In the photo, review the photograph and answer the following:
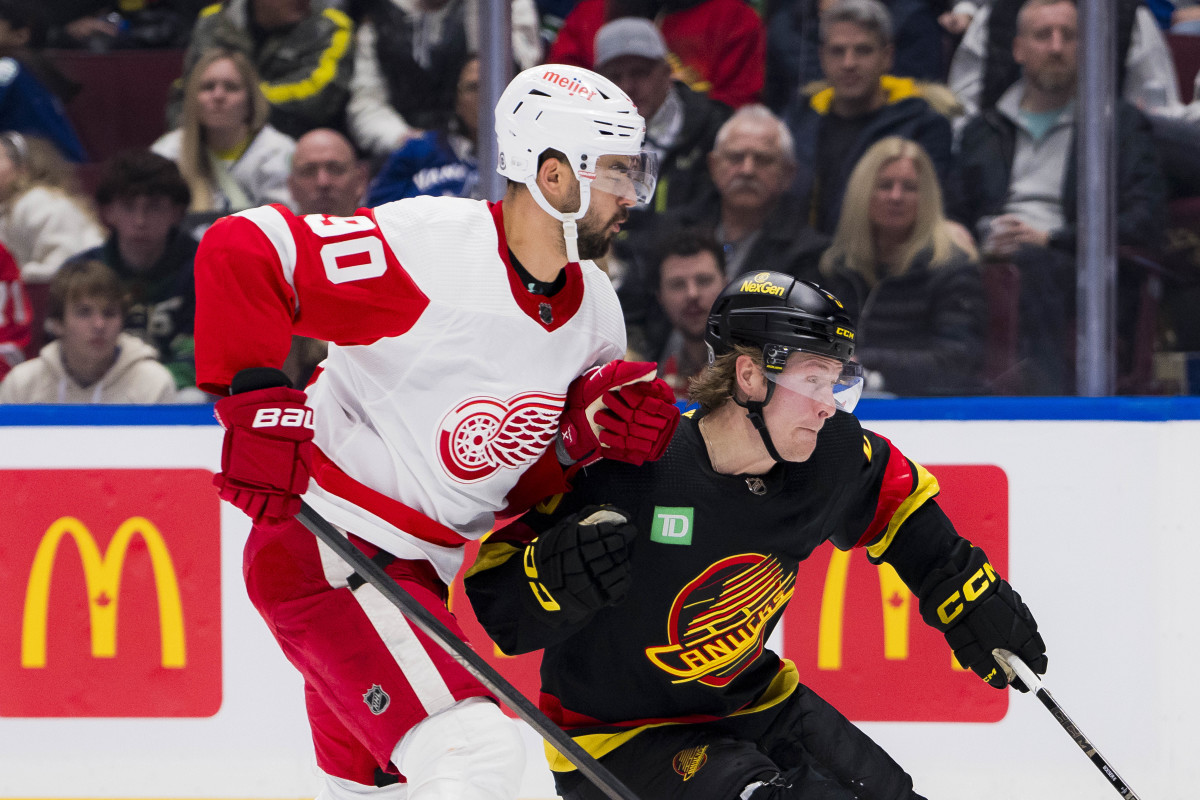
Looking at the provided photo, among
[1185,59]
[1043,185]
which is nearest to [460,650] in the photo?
[1043,185]

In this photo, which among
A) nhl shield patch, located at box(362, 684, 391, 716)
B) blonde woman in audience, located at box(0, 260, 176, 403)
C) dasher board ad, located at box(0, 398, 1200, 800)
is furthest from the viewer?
blonde woman in audience, located at box(0, 260, 176, 403)

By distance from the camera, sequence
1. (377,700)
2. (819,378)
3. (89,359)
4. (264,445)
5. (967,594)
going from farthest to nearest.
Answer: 1. (89,359)
2. (967,594)
3. (819,378)
4. (377,700)
5. (264,445)

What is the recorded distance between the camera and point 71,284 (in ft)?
10.8

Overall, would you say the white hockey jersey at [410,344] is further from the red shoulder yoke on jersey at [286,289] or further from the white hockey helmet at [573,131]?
the white hockey helmet at [573,131]

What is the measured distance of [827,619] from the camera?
302 cm

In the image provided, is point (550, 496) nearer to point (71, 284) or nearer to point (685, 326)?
point (685, 326)

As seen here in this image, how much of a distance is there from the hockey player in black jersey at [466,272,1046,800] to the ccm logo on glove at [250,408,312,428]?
0.43 meters

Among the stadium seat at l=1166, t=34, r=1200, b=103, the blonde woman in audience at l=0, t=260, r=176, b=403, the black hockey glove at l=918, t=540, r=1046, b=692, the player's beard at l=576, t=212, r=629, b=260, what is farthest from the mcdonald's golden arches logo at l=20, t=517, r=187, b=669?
the stadium seat at l=1166, t=34, r=1200, b=103

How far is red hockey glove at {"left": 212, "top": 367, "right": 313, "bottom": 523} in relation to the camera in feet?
6.02

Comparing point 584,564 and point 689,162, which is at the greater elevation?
point 689,162

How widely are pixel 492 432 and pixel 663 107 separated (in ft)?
5.21

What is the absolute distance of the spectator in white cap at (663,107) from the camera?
10.9 feet

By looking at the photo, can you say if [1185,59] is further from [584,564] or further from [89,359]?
[89,359]

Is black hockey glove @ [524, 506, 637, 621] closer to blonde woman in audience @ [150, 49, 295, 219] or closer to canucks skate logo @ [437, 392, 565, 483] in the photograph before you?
canucks skate logo @ [437, 392, 565, 483]
